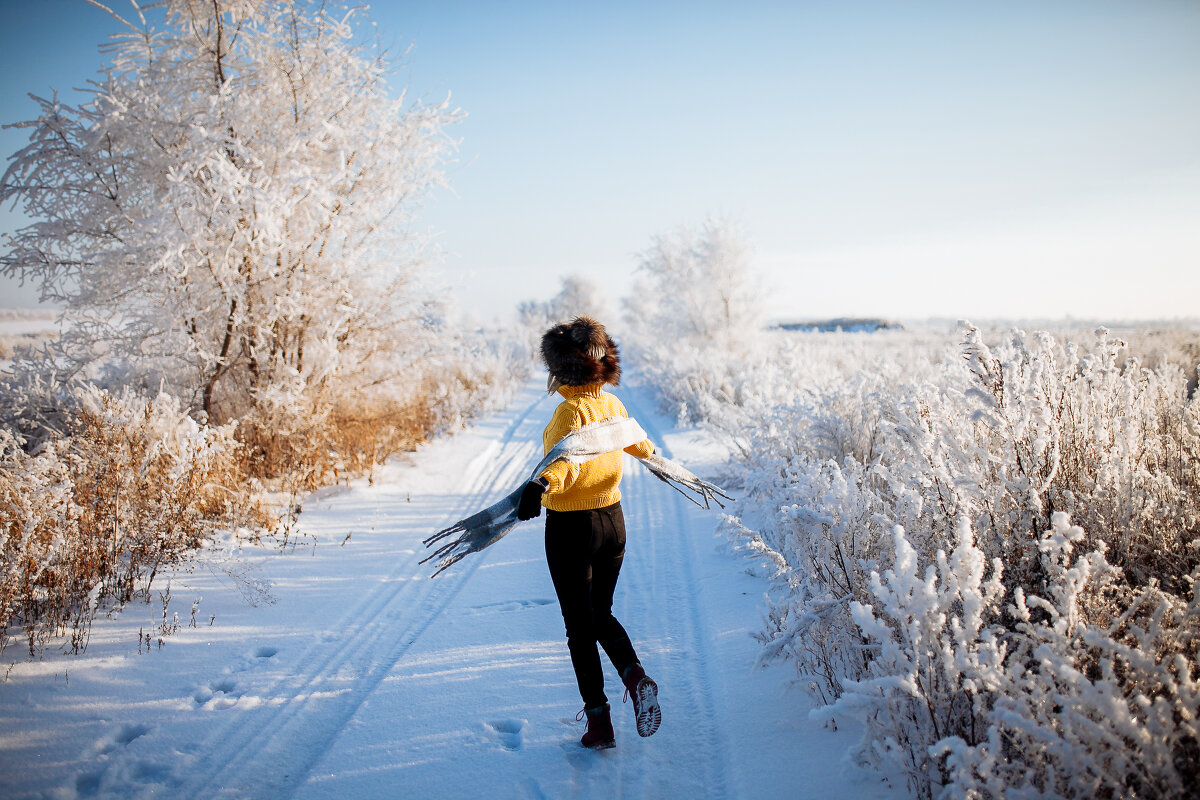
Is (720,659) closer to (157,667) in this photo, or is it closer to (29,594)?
(157,667)

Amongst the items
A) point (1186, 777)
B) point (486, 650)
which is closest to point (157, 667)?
point (486, 650)

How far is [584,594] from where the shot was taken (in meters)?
2.28

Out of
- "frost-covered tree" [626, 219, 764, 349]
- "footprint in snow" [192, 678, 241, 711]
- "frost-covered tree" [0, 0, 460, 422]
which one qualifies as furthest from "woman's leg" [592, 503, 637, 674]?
"frost-covered tree" [626, 219, 764, 349]

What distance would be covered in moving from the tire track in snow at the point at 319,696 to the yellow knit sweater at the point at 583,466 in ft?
5.00

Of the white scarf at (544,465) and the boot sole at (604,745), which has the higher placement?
the white scarf at (544,465)

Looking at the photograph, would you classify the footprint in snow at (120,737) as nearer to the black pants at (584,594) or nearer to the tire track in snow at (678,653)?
the black pants at (584,594)

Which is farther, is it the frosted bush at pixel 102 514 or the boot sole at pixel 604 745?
the frosted bush at pixel 102 514

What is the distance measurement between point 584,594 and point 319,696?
62.1 inches

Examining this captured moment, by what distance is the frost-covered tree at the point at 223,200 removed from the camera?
5.23 m

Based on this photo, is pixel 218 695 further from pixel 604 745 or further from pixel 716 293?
pixel 716 293

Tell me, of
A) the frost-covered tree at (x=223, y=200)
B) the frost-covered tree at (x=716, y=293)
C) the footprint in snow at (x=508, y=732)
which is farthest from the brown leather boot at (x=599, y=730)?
the frost-covered tree at (x=716, y=293)

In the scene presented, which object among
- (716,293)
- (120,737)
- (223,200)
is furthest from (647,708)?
(716,293)

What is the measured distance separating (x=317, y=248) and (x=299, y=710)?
585cm

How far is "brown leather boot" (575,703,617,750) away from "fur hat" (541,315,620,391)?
1460 mm
